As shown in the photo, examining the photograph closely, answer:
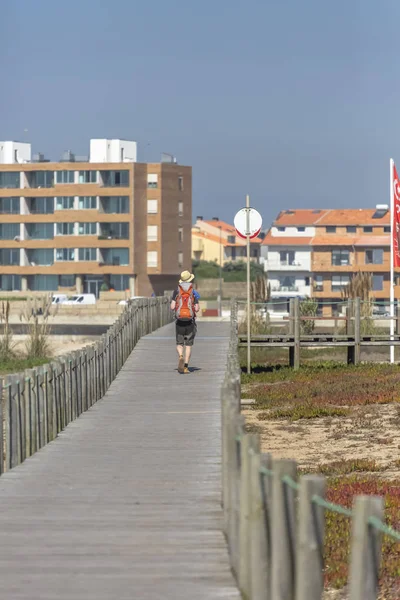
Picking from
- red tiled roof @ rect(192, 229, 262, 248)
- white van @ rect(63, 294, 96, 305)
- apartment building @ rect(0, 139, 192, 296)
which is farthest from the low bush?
Answer: red tiled roof @ rect(192, 229, 262, 248)

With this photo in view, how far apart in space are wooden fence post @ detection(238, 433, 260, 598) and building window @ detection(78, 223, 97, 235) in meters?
112

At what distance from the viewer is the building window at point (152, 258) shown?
396ft

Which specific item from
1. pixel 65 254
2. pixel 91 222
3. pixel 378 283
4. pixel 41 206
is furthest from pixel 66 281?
pixel 378 283

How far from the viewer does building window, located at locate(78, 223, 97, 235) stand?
119812mm

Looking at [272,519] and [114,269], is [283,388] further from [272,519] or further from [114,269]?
[114,269]

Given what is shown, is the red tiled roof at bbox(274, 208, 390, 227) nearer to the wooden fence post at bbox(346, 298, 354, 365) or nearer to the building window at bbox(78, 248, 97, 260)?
the building window at bbox(78, 248, 97, 260)

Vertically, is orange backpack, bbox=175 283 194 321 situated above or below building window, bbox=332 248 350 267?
below

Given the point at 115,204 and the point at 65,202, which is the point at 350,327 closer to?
the point at 115,204

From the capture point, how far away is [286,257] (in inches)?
5551

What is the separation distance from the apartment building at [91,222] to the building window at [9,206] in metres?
0.09

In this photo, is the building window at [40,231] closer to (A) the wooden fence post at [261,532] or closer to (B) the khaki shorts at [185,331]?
(B) the khaki shorts at [185,331]

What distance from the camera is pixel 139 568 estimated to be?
8.89 meters

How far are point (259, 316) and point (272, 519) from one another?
122 ft

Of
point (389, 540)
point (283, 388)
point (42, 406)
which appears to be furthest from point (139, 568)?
point (283, 388)
